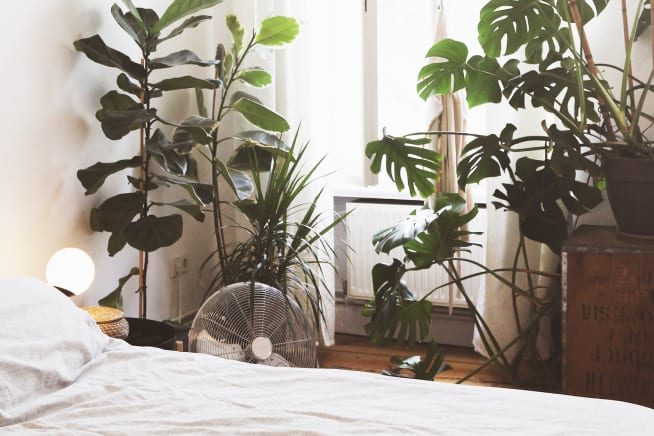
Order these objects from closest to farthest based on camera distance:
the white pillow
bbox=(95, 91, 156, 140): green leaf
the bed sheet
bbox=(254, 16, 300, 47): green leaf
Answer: the bed sheet, the white pillow, bbox=(95, 91, 156, 140): green leaf, bbox=(254, 16, 300, 47): green leaf

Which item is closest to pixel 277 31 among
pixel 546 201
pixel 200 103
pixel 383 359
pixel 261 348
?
pixel 200 103

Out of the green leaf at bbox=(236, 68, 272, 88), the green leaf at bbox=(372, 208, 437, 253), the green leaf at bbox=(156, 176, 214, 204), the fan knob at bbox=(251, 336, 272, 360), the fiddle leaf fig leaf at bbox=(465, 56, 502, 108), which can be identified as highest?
the green leaf at bbox=(236, 68, 272, 88)

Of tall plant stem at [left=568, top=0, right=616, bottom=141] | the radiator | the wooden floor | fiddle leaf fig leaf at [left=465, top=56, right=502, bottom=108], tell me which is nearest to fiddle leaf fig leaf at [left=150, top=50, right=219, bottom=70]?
fiddle leaf fig leaf at [left=465, top=56, right=502, bottom=108]

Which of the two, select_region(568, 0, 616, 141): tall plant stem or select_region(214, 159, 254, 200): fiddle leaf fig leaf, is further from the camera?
select_region(214, 159, 254, 200): fiddle leaf fig leaf

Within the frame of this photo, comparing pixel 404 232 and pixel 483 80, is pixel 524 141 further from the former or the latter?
pixel 404 232

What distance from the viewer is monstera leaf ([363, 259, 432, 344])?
3.10m

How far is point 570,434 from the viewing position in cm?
152

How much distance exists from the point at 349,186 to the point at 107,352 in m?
2.25

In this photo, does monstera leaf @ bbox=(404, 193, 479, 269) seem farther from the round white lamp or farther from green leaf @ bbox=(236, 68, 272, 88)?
the round white lamp

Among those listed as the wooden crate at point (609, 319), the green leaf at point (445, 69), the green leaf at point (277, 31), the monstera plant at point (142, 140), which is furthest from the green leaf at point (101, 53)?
the wooden crate at point (609, 319)

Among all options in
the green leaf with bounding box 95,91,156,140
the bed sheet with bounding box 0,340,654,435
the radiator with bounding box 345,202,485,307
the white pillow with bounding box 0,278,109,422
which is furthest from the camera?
the radiator with bounding box 345,202,485,307

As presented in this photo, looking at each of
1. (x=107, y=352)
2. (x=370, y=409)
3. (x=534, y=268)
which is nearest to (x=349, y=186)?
(x=534, y=268)

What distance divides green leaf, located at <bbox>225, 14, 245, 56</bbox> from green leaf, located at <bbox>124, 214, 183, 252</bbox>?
87 centimetres

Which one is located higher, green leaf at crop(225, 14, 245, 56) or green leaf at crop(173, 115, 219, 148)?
green leaf at crop(225, 14, 245, 56)
